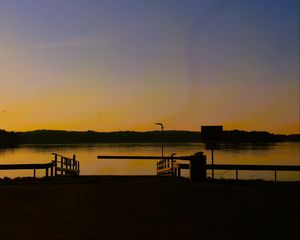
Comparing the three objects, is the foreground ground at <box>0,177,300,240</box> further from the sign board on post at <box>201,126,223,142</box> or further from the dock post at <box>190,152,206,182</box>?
the sign board on post at <box>201,126,223,142</box>

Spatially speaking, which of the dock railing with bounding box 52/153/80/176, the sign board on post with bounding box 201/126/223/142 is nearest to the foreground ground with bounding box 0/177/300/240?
the sign board on post with bounding box 201/126/223/142

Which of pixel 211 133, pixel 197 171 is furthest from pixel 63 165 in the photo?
pixel 197 171

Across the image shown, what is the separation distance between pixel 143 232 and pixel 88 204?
5.08 metres

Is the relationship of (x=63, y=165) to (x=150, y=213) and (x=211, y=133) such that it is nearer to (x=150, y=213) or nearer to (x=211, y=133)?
(x=211, y=133)

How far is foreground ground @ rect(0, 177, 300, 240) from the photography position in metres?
10.8

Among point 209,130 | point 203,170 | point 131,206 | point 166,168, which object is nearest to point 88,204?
point 131,206

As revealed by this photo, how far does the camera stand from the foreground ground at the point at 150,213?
10766 mm

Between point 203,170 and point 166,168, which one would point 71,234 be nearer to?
point 203,170

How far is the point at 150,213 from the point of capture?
13.6 m

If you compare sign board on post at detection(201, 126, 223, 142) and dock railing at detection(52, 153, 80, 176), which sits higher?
sign board on post at detection(201, 126, 223, 142)

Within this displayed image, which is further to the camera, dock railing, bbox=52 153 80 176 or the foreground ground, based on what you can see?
dock railing, bbox=52 153 80 176

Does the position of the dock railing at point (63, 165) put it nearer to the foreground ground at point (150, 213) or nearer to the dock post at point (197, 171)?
the dock post at point (197, 171)

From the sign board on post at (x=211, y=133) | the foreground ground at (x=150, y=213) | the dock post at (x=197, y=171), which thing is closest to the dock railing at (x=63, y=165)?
the sign board on post at (x=211, y=133)

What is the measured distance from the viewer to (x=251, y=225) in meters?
11.6
